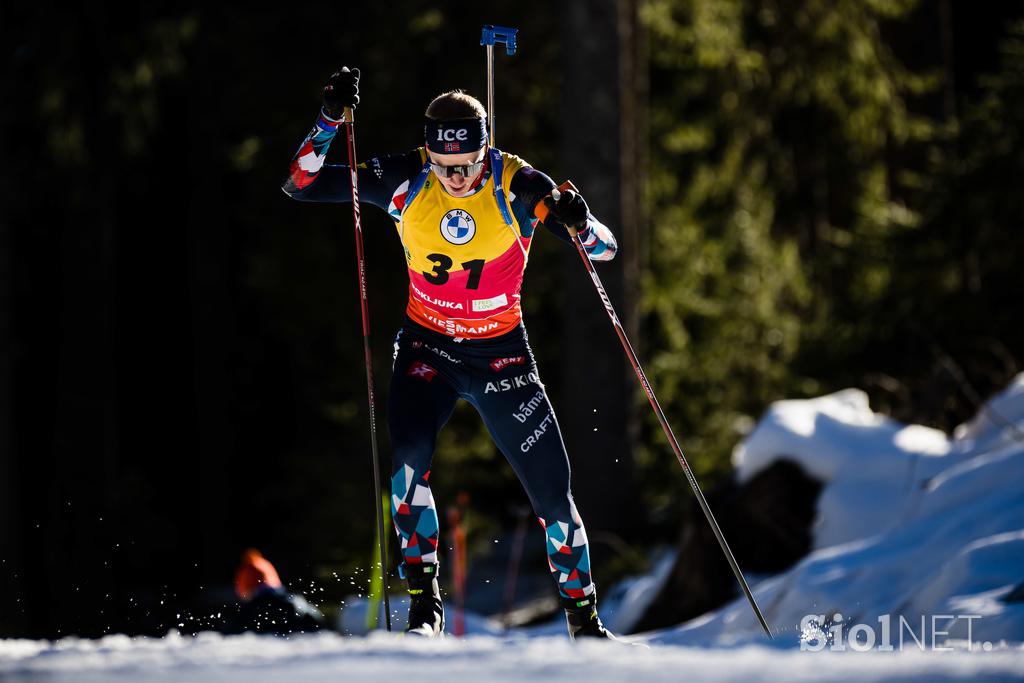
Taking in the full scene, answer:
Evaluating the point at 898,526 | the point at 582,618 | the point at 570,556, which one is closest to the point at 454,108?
the point at 570,556

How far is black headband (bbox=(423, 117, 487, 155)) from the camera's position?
5.37 meters

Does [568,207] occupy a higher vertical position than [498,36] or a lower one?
lower

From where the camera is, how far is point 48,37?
1416cm

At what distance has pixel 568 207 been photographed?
5395 mm

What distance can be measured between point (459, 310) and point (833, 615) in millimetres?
2983

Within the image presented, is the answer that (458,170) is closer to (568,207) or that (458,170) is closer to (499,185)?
(499,185)

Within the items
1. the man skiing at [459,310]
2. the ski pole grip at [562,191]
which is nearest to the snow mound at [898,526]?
the man skiing at [459,310]

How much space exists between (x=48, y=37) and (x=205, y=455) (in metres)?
7.28

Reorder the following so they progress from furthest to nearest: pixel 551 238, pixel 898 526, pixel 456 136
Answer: pixel 551 238 → pixel 898 526 → pixel 456 136

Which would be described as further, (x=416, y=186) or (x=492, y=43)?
(x=492, y=43)

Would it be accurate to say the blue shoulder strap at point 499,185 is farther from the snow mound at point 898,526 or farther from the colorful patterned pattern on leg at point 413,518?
the snow mound at point 898,526

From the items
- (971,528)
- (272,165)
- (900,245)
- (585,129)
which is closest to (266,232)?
(272,165)

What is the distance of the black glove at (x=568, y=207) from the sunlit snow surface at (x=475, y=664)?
74.9 inches

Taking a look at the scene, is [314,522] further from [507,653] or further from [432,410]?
[507,653]
